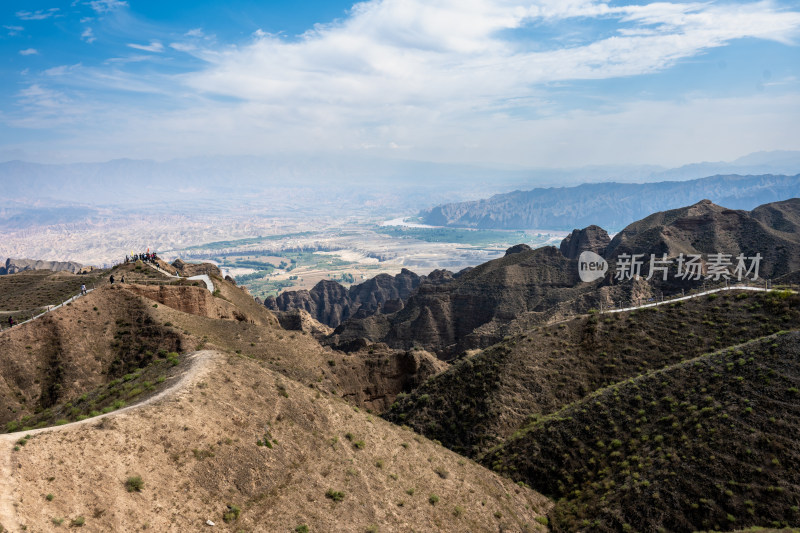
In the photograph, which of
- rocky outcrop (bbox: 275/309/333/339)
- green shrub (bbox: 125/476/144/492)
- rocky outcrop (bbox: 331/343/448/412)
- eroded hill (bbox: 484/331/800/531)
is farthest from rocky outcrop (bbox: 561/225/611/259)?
green shrub (bbox: 125/476/144/492)

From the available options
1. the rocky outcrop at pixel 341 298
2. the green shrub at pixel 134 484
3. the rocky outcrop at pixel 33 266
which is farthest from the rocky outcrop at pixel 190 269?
the rocky outcrop at pixel 33 266

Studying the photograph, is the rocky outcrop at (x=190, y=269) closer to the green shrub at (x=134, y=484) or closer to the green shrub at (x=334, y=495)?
the green shrub at (x=334, y=495)

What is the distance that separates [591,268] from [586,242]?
54.6 metres

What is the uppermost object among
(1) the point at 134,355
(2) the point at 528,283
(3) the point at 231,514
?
(1) the point at 134,355

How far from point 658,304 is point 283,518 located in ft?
145

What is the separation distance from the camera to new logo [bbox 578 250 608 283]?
11188 cm

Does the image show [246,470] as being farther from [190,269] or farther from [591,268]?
[591,268]

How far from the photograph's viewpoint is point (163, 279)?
226 feet

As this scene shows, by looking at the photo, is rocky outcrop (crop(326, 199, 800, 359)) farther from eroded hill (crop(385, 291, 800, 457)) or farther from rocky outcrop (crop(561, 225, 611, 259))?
eroded hill (crop(385, 291, 800, 457))

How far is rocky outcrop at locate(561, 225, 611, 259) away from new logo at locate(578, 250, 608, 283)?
134 feet

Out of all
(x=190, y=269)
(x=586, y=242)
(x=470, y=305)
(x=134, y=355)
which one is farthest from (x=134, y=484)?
(x=586, y=242)

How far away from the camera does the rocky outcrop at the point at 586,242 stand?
16375 centimetres

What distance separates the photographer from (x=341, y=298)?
182750 mm

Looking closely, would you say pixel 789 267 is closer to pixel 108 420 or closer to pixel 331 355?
pixel 331 355
